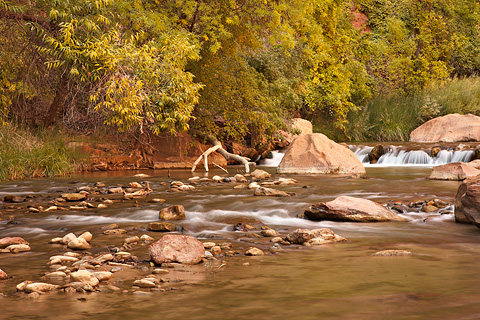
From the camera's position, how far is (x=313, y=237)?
23.0ft

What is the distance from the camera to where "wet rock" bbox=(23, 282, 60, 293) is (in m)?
4.76

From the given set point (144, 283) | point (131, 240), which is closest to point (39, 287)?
point (144, 283)

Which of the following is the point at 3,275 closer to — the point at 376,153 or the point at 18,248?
the point at 18,248

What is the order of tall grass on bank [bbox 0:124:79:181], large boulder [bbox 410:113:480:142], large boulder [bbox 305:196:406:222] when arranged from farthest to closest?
large boulder [bbox 410:113:480:142] → tall grass on bank [bbox 0:124:79:181] → large boulder [bbox 305:196:406:222]

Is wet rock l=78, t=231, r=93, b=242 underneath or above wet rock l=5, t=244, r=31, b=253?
above

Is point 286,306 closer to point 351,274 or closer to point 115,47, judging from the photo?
point 351,274

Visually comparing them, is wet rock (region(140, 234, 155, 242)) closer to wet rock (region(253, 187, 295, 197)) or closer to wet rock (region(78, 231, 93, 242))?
wet rock (region(78, 231, 93, 242))

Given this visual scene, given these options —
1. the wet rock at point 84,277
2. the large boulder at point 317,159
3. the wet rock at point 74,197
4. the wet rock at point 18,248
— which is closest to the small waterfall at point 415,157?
the large boulder at point 317,159

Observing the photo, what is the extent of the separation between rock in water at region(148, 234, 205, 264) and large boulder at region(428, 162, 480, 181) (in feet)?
30.1

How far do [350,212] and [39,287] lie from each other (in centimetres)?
498

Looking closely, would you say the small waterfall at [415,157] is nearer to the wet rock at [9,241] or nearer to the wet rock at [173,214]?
the wet rock at [173,214]

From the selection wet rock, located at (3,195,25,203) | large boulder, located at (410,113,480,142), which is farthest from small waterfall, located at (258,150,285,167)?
wet rock, located at (3,195,25,203)

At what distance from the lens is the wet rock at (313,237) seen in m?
6.93

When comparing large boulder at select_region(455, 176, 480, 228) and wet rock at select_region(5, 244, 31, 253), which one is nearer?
wet rock at select_region(5, 244, 31, 253)
